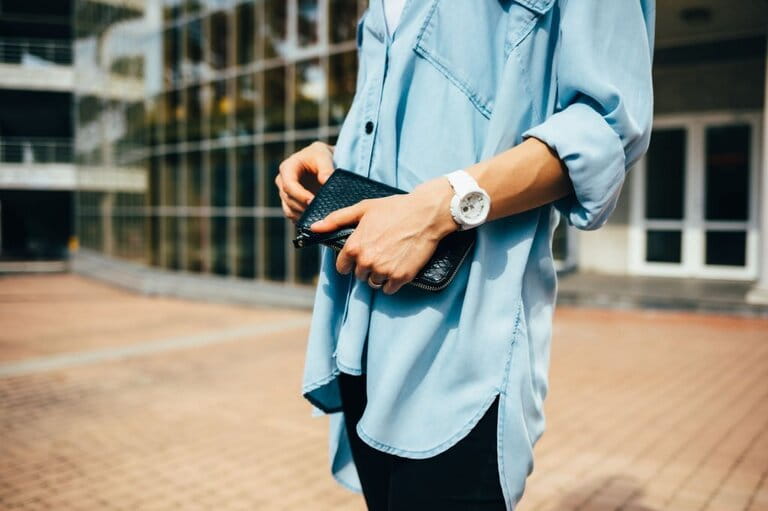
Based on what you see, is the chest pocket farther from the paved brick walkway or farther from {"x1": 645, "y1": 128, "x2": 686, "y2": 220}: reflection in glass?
{"x1": 645, "y1": 128, "x2": 686, "y2": 220}: reflection in glass

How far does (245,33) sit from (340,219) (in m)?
12.9

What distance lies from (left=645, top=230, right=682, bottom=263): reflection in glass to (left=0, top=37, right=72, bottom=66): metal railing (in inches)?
1046

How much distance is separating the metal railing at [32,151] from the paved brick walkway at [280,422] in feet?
69.5

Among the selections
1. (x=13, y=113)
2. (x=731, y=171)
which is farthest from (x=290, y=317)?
(x=13, y=113)

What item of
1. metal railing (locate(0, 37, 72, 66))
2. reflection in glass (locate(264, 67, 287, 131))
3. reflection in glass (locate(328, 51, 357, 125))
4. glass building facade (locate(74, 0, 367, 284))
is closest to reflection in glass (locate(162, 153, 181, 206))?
glass building facade (locate(74, 0, 367, 284))

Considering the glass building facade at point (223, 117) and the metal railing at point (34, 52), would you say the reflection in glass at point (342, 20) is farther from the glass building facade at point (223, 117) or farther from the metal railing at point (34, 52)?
the metal railing at point (34, 52)

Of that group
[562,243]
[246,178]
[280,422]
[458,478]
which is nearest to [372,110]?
[458,478]

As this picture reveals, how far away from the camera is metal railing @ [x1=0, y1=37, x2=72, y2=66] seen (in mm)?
27953

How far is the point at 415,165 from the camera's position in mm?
1048

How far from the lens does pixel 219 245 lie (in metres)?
13.3

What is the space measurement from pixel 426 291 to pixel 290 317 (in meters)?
9.70

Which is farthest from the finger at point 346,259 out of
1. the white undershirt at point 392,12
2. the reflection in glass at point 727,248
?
the reflection in glass at point 727,248

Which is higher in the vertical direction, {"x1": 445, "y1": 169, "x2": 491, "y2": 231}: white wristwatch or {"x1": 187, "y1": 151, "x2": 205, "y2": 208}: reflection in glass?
{"x1": 187, "y1": 151, "x2": 205, "y2": 208}: reflection in glass

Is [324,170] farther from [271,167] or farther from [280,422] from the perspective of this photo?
[271,167]
